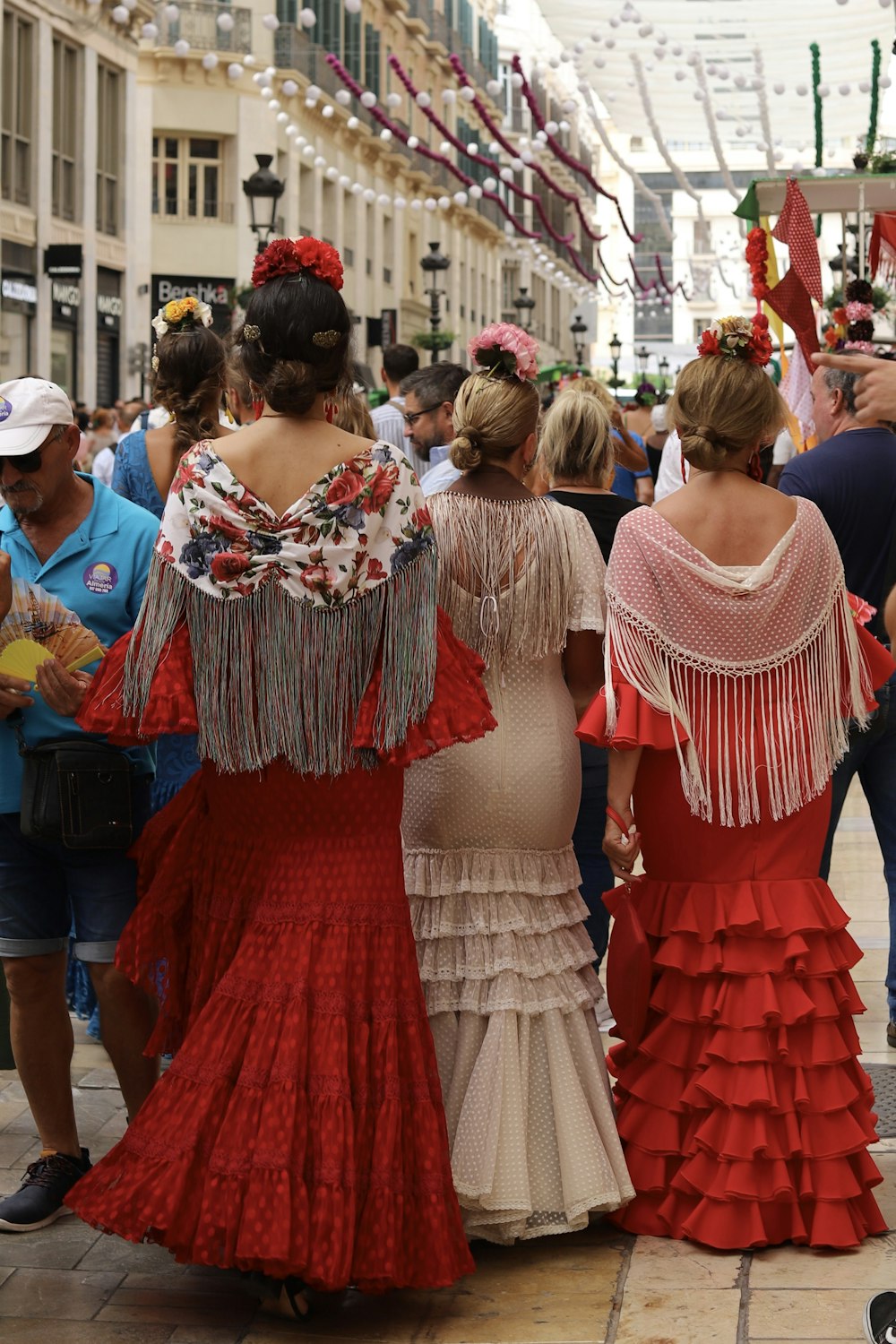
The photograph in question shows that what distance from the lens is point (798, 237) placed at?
735 centimetres

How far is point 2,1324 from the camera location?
4.11m

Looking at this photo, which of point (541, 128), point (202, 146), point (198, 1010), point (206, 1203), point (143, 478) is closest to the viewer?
point (206, 1203)

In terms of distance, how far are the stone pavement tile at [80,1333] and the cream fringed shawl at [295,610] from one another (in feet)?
3.83

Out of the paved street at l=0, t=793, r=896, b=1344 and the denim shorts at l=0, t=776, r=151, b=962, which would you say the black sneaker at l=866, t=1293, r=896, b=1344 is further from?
the denim shorts at l=0, t=776, r=151, b=962

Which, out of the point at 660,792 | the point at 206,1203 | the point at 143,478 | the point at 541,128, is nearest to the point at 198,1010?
the point at 206,1203

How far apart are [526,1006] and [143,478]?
7.24 feet

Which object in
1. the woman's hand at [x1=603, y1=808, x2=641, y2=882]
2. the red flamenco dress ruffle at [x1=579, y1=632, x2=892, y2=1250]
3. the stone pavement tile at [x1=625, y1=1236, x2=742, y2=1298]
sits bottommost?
the stone pavement tile at [x1=625, y1=1236, x2=742, y2=1298]

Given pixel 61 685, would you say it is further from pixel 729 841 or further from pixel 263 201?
pixel 263 201

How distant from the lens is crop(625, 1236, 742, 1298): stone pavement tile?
13.9 ft

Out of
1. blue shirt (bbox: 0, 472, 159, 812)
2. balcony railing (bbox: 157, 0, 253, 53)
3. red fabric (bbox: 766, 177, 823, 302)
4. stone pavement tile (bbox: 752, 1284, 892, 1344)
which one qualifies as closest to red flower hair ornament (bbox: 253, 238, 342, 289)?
blue shirt (bbox: 0, 472, 159, 812)

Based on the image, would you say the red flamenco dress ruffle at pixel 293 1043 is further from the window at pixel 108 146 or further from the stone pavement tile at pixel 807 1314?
the window at pixel 108 146

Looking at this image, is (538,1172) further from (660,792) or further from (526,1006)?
(660,792)

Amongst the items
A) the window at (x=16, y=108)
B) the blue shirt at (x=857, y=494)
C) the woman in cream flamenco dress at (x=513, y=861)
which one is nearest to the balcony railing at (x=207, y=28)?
the window at (x=16, y=108)

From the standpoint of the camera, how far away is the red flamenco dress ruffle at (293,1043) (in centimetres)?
395
